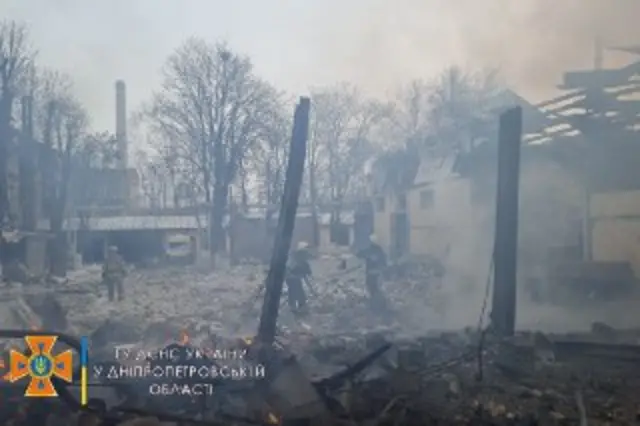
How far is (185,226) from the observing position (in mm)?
42812

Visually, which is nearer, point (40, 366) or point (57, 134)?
point (40, 366)

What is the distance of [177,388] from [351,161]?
4527 cm

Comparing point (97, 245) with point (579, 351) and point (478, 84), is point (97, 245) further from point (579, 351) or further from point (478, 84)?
point (579, 351)

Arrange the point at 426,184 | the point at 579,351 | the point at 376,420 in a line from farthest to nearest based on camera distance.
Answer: the point at 426,184, the point at 579,351, the point at 376,420

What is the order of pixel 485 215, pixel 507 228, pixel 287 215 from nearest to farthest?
pixel 287 215 → pixel 507 228 → pixel 485 215

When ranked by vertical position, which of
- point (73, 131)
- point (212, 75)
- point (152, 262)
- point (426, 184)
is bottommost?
point (152, 262)

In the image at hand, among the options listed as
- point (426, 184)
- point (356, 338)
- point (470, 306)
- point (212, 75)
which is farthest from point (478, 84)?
point (356, 338)

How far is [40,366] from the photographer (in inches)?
259

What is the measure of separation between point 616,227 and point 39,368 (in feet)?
48.9

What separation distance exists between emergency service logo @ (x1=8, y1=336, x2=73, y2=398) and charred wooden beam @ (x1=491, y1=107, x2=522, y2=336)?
558cm

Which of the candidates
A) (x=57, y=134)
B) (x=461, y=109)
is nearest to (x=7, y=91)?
(x=57, y=134)

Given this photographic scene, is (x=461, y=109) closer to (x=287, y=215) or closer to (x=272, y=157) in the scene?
(x=272, y=157)

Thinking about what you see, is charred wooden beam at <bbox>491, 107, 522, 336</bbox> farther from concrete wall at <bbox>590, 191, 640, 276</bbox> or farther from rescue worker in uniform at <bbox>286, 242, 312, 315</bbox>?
concrete wall at <bbox>590, 191, 640, 276</bbox>

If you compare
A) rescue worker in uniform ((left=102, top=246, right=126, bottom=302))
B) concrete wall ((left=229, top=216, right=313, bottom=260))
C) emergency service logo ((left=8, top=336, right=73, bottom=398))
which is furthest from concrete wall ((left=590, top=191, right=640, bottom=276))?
concrete wall ((left=229, top=216, right=313, bottom=260))
